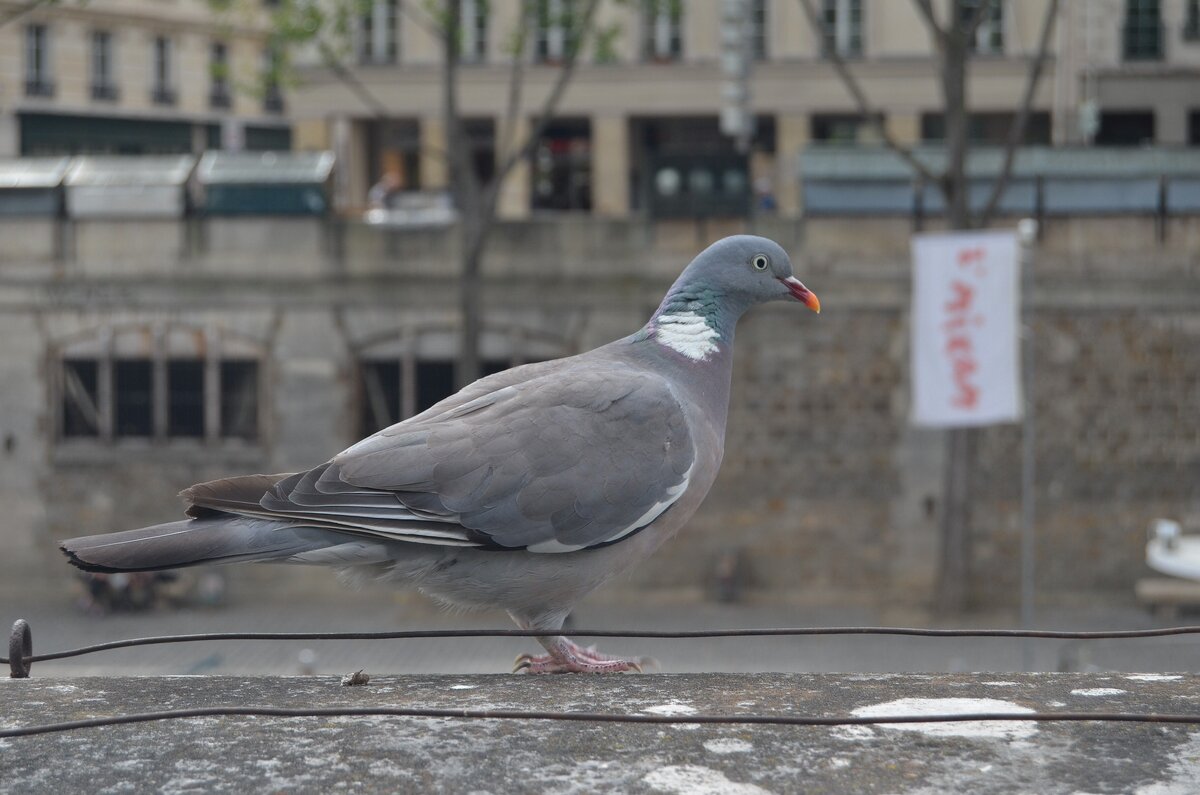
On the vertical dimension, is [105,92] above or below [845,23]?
below

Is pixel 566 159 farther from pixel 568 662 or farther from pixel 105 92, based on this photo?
pixel 568 662

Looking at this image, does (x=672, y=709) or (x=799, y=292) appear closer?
(x=672, y=709)

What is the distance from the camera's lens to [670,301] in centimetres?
465

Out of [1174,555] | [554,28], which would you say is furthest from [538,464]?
[554,28]

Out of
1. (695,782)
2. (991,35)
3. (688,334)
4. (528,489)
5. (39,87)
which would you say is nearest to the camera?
(695,782)

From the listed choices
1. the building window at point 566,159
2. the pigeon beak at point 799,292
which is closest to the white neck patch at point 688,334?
the pigeon beak at point 799,292

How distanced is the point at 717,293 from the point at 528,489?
2.62 feet

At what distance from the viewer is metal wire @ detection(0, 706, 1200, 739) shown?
9.82 ft

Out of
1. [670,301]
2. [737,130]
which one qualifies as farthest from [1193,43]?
[670,301]

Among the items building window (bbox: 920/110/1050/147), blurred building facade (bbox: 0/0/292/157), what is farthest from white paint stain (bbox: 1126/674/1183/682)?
blurred building facade (bbox: 0/0/292/157)

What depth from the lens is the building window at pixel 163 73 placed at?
1603 inches

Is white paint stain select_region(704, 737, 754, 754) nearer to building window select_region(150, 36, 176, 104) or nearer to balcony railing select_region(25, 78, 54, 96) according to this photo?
balcony railing select_region(25, 78, 54, 96)

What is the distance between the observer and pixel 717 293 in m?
4.66

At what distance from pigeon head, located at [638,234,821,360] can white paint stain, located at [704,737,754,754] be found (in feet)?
5.49
